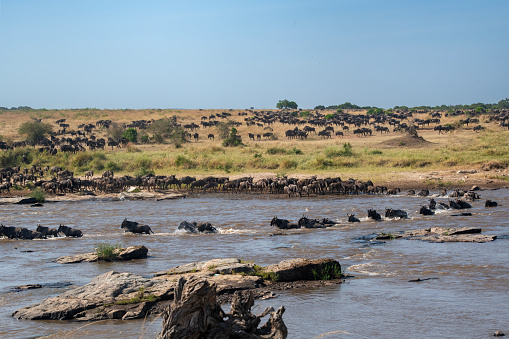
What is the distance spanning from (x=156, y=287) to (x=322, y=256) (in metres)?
5.23

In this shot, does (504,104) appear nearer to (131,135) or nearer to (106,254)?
(131,135)

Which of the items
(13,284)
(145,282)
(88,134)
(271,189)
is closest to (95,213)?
(271,189)

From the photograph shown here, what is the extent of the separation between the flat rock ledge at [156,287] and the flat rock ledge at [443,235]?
4976 millimetres

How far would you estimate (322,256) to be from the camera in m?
14.0

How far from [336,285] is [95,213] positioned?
1504cm

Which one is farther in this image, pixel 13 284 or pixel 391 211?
pixel 391 211

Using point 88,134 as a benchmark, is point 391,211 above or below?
below

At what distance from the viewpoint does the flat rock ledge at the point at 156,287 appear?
30.5 feet

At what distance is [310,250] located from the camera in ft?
48.7

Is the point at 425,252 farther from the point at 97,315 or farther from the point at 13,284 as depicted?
the point at 13,284

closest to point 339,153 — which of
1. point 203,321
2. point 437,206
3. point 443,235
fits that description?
point 437,206

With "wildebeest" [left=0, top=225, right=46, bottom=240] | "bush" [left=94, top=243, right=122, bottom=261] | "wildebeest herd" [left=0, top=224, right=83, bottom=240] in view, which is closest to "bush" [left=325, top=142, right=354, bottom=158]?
"wildebeest herd" [left=0, top=224, right=83, bottom=240]

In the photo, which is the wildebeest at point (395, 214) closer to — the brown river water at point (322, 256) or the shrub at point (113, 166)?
the brown river water at point (322, 256)

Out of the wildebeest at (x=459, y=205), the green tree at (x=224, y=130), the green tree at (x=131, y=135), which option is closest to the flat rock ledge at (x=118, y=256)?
the wildebeest at (x=459, y=205)
